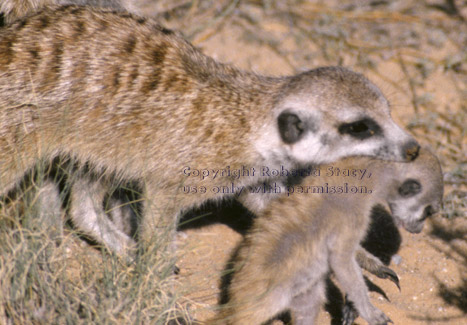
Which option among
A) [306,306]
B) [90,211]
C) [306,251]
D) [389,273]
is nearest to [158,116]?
[90,211]

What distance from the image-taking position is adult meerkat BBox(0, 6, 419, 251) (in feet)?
9.78

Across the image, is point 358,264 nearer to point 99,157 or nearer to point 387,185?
point 387,185

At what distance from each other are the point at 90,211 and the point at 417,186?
1.87 metres

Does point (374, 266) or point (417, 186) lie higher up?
point (417, 186)

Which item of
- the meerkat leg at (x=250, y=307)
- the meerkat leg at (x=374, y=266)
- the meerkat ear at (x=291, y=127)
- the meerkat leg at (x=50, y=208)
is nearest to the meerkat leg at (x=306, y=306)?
the meerkat leg at (x=250, y=307)

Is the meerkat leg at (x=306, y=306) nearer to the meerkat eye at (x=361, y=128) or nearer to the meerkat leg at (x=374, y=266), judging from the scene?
the meerkat leg at (x=374, y=266)

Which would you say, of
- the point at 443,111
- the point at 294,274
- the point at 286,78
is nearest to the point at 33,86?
the point at 286,78

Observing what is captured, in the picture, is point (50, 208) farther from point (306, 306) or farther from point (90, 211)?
point (306, 306)

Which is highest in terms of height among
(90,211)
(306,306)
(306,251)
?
(306,251)

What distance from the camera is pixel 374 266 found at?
320 cm

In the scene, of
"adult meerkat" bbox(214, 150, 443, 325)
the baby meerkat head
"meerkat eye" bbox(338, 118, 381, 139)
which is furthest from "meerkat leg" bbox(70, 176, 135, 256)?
the baby meerkat head

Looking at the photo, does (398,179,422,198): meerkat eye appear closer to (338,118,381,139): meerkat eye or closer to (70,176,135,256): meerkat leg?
(338,118,381,139): meerkat eye

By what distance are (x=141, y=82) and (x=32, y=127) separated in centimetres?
59

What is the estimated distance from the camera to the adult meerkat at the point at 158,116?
298cm
